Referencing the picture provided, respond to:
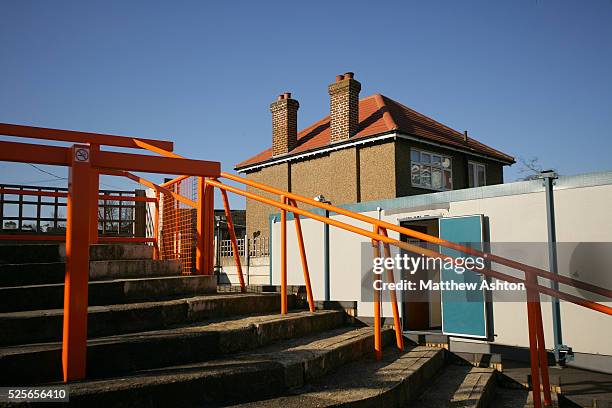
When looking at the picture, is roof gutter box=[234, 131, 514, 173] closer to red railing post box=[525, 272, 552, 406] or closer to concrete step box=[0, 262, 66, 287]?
red railing post box=[525, 272, 552, 406]

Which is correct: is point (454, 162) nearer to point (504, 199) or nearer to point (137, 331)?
point (504, 199)

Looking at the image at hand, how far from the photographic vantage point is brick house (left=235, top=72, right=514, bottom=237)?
55.9 ft

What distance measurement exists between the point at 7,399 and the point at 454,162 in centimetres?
1804

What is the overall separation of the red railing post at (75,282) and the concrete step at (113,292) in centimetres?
116

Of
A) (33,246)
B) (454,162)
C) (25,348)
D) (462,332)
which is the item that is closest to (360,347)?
(25,348)

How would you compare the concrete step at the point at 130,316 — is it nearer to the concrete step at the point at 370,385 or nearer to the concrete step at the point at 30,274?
the concrete step at the point at 30,274

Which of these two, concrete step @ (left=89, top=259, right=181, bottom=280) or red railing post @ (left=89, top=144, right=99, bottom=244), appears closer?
concrete step @ (left=89, top=259, right=181, bottom=280)

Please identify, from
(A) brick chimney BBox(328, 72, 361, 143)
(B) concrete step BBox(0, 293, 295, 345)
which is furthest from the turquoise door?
(A) brick chimney BBox(328, 72, 361, 143)

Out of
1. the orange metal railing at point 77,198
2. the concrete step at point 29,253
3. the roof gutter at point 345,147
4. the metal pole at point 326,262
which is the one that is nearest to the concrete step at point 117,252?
the concrete step at point 29,253

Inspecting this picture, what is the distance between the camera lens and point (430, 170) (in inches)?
707

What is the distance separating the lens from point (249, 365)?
3.42 metres

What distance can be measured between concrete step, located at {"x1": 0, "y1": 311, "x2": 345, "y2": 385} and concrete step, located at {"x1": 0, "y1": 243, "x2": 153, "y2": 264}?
1.85 meters

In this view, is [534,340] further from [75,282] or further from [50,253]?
[50,253]

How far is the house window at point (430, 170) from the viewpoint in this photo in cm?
1750
